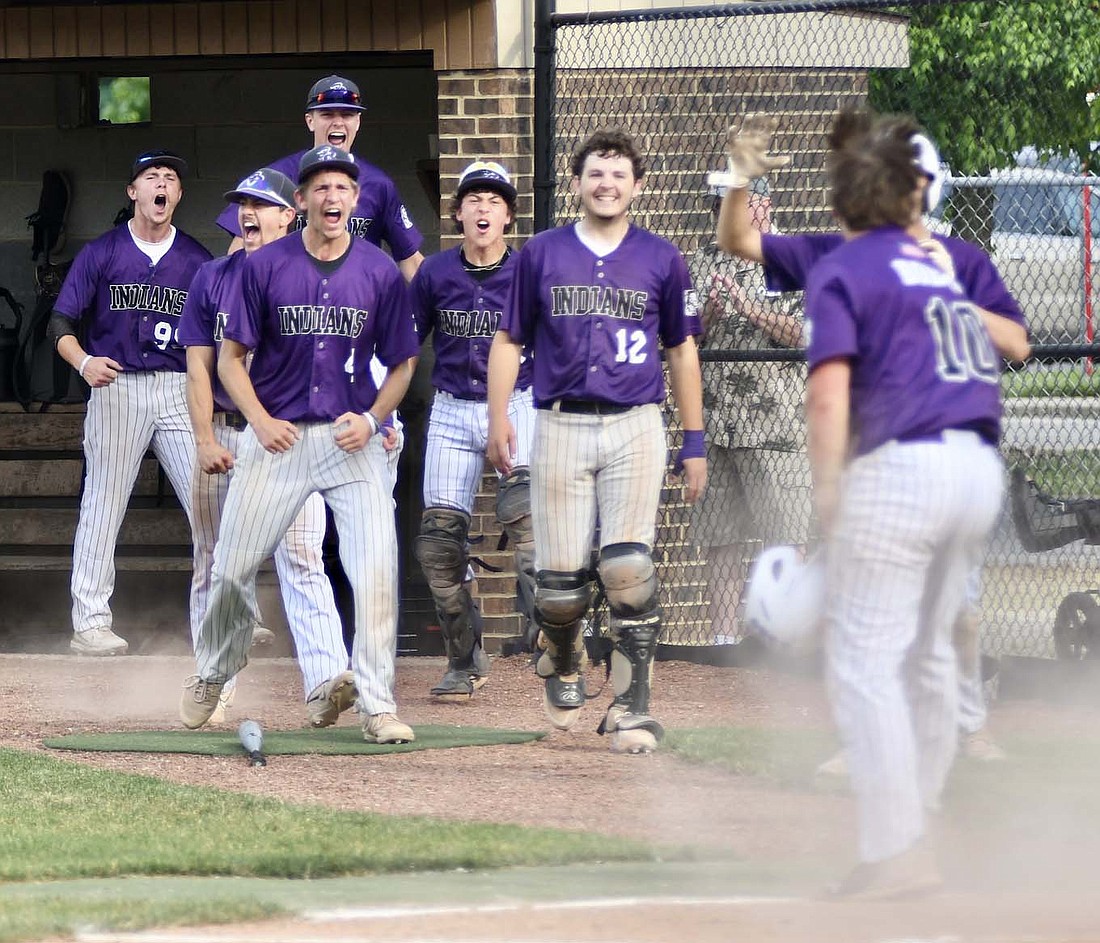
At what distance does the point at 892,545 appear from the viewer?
446 cm

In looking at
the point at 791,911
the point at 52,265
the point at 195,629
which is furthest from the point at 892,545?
the point at 52,265

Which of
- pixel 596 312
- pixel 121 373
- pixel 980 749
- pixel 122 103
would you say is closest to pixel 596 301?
pixel 596 312

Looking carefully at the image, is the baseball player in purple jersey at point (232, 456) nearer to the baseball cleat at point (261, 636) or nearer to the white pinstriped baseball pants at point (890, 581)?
the baseball cleat at point (261, 636)

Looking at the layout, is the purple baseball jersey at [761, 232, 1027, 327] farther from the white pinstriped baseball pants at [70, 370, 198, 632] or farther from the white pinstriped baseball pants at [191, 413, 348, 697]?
the white pinstriped baseball pants at [70, 370, 198, 632]

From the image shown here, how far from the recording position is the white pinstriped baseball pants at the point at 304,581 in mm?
7199

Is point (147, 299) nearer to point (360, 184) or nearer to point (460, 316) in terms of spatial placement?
point (360, 184)

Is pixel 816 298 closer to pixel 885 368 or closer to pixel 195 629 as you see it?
pixel 885 368

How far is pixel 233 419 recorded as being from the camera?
26.9 ft

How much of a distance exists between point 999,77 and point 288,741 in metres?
13.8

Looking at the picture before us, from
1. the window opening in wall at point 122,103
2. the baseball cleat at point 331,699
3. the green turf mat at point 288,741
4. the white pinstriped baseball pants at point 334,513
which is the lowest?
the green turf mat at point 288,741

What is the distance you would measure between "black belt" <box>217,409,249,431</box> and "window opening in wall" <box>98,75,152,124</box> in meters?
6.30

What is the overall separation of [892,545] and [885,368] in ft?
1.35

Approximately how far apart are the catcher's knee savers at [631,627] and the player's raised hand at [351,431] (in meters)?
0.92

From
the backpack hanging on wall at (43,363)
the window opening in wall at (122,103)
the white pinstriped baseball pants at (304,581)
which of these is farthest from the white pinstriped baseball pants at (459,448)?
the window opening in wall at (122,103)
